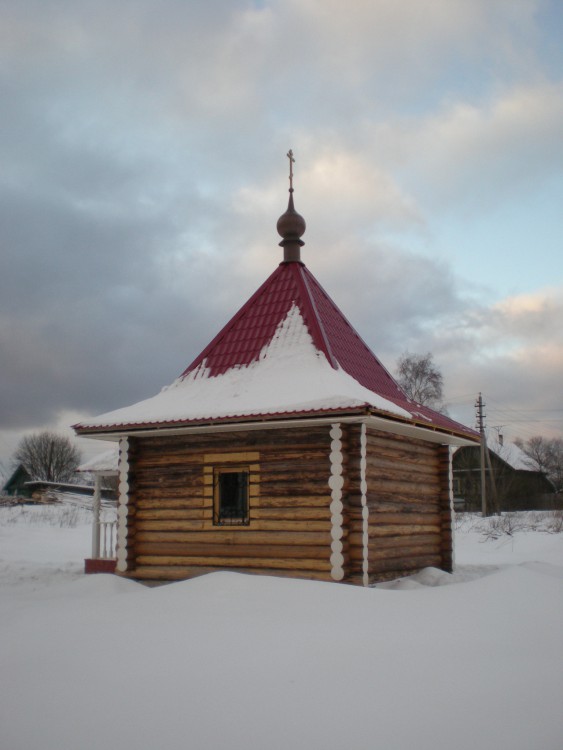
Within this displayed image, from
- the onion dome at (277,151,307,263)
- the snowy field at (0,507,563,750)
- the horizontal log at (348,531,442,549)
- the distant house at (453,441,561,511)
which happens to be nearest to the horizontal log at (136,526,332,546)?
the horizontal log at (348,531,442,549)

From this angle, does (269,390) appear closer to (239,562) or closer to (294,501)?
(294,501)

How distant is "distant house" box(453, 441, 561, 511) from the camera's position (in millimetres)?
40688

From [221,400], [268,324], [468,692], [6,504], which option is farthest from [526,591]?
[6,504]

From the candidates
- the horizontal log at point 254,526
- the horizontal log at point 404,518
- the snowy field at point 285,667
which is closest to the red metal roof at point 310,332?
the horizontal log at point 404,518

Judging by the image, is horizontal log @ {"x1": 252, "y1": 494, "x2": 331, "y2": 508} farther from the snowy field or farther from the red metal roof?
the red metal roof

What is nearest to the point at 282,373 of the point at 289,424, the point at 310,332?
the point at 310,332

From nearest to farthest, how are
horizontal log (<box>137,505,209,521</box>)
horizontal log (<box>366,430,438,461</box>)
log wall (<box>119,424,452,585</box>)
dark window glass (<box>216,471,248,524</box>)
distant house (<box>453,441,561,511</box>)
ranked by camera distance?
log wall (<box>119,424,452,585</box>) → horizontal log (<box>366,430,438,461</box>) → dark window glass (<box>216,471,248,524</box>) → horizontal log (<box>137,505,209,521</box>) → distant house (<box>453,441,561,511</box>)

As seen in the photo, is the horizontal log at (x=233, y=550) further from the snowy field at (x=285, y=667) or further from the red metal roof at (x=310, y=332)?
the red metal roof at (x=310, y=332)

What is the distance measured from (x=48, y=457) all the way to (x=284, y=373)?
5347 cm

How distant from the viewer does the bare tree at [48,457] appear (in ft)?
195

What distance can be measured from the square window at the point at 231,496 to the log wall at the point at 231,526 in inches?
4.3

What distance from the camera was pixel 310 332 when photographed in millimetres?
11766

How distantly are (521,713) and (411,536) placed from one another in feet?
21.6

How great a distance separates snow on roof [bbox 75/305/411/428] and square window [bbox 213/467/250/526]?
110 cm
